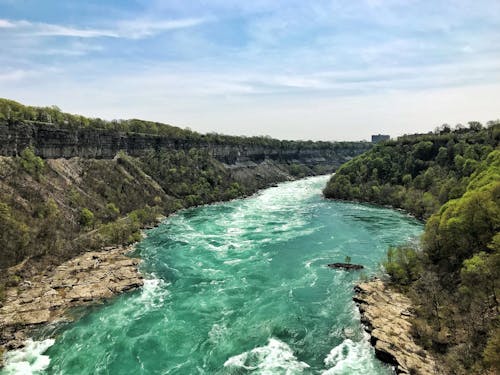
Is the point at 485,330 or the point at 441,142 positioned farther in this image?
the point at 441,142

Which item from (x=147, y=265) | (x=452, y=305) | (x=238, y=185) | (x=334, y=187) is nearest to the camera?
(x=452, y=305)

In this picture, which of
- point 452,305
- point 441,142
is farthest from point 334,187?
point 452,305

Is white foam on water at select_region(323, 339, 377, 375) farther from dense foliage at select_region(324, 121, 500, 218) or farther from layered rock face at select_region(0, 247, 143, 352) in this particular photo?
dense foliage at select_region(324, 121, 500, 218)

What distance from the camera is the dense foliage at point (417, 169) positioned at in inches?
3130

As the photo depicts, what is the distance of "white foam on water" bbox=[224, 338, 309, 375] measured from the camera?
87.8 ft

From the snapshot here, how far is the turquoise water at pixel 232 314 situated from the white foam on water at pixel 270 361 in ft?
0.27

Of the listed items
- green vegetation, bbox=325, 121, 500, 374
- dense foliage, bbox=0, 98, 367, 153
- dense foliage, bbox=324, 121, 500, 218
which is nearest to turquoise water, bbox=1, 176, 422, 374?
green vegetation, bbox=325, 121, 500, 374

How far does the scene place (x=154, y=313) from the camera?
36188 mm

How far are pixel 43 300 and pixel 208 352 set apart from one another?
19495 mm

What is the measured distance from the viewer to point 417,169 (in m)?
104

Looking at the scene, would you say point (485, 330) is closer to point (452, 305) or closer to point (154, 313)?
point (452, 305)

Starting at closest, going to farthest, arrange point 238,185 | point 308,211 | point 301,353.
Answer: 1. point 301,353
2. point 308,211
3. point 238,185

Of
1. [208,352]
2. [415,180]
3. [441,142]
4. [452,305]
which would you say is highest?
[441,142]

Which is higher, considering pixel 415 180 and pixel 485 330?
pixel 415 180
